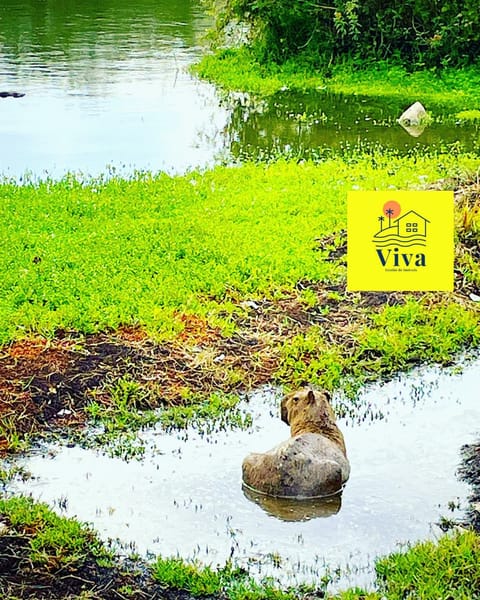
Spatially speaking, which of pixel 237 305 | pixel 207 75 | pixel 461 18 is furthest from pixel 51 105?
pixel 237 305

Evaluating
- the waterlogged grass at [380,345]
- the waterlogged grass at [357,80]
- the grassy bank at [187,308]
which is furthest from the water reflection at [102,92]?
the waterlogged grass at [380,345]

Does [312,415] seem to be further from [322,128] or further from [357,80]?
[357,80]

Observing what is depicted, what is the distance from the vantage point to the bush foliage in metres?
15.0

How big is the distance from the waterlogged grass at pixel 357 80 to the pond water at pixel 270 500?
9.34 m

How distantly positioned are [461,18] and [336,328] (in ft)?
33.0

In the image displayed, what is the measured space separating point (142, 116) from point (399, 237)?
25.6 ft

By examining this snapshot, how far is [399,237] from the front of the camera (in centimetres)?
574

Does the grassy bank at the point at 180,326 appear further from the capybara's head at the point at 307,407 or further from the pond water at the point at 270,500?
the capybara's head at the point at 307,407

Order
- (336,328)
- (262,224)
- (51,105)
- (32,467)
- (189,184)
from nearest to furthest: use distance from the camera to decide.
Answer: (32,467) < (336,328) < (262,224) < (189,184) < (51,105)

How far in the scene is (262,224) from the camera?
7.96m

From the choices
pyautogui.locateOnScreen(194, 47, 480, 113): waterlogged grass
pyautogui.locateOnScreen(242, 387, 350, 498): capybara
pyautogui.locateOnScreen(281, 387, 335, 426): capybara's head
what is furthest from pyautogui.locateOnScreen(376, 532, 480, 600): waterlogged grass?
pyautogui.locateOnScreen(194, 47, 480, 113): waterlogged grass

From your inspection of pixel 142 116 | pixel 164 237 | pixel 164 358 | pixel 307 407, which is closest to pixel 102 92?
pixel 142 116

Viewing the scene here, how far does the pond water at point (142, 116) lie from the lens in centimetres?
1090

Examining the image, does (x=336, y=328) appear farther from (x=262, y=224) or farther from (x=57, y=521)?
(x=57, y=521)
